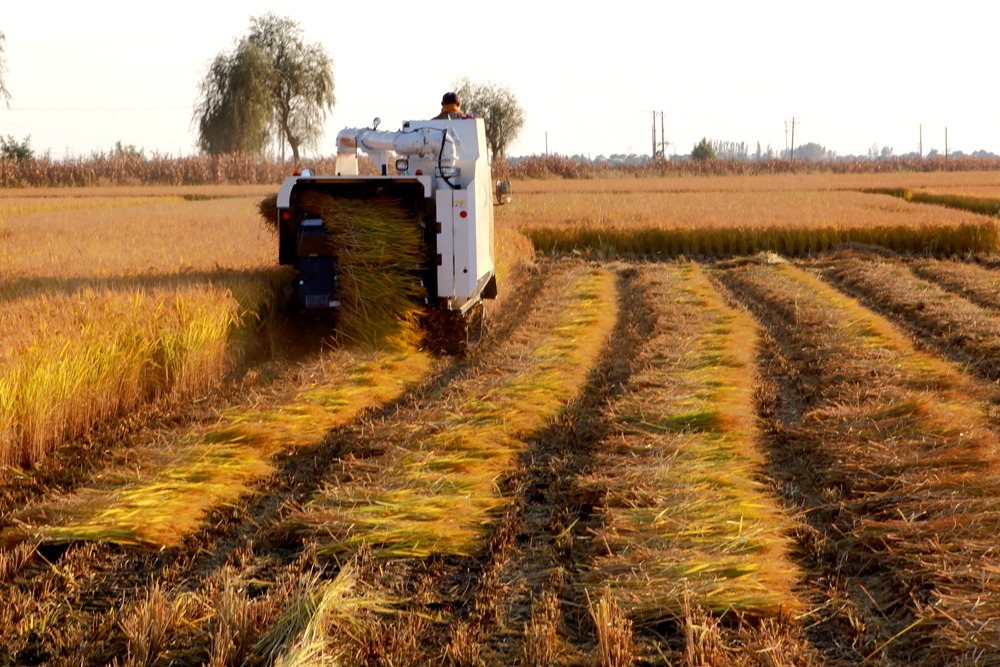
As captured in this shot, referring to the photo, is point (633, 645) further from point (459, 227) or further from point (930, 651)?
point (459, 227)

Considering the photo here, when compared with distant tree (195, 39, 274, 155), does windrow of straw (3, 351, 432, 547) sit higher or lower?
lower

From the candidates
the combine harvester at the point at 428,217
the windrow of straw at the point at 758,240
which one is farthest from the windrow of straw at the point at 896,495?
the windrow of straw at the point at 758,240

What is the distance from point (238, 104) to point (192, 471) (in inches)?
2314

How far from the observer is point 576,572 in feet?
12.6

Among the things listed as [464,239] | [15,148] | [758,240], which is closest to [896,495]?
[464,239]

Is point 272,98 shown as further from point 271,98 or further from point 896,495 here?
point 896,495

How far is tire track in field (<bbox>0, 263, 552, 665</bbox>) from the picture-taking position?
3.22m

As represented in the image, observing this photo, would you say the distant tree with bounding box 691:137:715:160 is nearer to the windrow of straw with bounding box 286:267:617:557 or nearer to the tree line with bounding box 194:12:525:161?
the tree line with bounding box 194:12:525:161

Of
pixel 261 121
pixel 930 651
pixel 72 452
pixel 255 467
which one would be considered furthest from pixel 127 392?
pixel 261 121

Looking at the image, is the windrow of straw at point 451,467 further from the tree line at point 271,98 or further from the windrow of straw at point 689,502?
the tree line at point 271,98

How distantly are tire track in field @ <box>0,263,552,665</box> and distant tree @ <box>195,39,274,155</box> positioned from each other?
58272mm

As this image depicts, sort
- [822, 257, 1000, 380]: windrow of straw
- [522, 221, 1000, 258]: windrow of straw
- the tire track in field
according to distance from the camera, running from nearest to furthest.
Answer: the tire track in field < [822, 257, 1000, 380]: windrow of straw < [522, 221, 1000, 258]: windrow of straw

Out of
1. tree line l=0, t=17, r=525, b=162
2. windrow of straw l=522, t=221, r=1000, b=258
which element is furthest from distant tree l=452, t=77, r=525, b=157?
windrow of straw l=522, t=221, r=1000, b=258

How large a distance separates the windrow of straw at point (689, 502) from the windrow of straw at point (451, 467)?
58 cm
